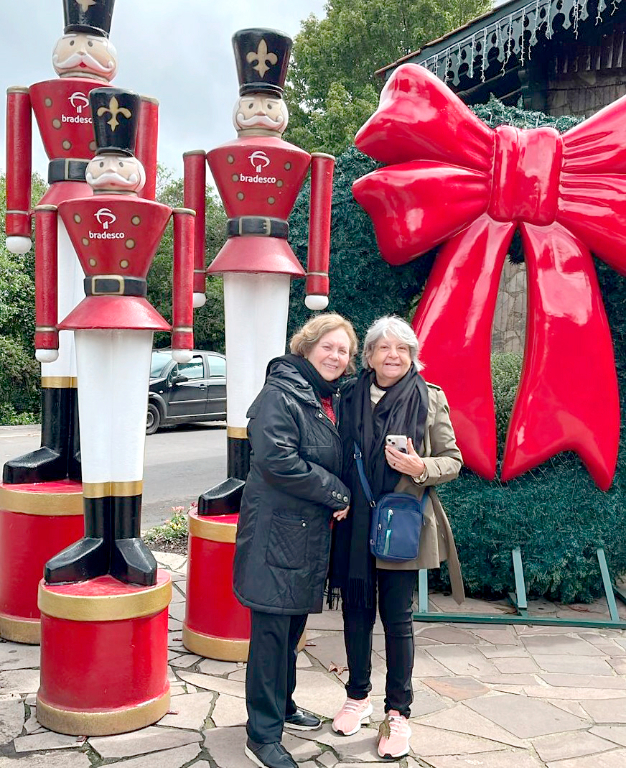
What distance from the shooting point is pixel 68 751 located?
8.84 feet

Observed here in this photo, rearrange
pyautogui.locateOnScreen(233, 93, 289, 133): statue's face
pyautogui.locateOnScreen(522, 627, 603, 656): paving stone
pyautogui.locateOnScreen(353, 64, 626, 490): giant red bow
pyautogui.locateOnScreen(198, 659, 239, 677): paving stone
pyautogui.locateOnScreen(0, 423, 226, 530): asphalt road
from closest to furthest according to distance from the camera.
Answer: pyautogui.locateOnScreen(198, 659, 239, 677): paving stone, pyautogui.locateOnScreen(233, 93, 289, 133): statue's face, pyautogui.locateOnScreen(522, 627, 603, 656): paving stone, pyautogui.locateOnScreen(353, 64, 626, 490): giant red bow, pyautogui.locateOnScreen(0, 423, 226, 530): asphalt road

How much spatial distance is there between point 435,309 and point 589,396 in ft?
2.94

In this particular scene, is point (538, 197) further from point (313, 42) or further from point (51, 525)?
point (313, 42)

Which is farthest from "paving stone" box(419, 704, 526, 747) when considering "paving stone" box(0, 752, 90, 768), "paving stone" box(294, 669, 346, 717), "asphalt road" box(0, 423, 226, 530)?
"asphalt road" box(0, 423, 226, 530)

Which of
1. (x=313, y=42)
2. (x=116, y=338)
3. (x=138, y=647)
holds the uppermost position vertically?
(x=313, y=42)

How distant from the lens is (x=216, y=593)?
3477 millimetres

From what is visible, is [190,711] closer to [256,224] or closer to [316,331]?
[316,331]

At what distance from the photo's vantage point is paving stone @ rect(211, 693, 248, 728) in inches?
116

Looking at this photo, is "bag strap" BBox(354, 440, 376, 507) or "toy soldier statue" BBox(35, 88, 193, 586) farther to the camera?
"toy soldier statue" BBox(35, 88, 193, 586)

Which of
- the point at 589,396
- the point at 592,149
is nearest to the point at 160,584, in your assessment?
the point at 589,396

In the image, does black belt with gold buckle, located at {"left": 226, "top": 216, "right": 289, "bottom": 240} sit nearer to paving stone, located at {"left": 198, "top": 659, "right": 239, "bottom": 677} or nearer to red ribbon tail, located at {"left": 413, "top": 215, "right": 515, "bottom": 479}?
red ribbon tail, located at {"left": 413, "top": 215, "right": 515, "bottom": 479}

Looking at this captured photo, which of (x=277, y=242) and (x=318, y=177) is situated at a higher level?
(x=318, y=177)

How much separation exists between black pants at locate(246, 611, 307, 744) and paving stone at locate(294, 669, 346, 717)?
0.50 metres

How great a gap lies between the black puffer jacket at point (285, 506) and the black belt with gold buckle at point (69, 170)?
1.68 m
